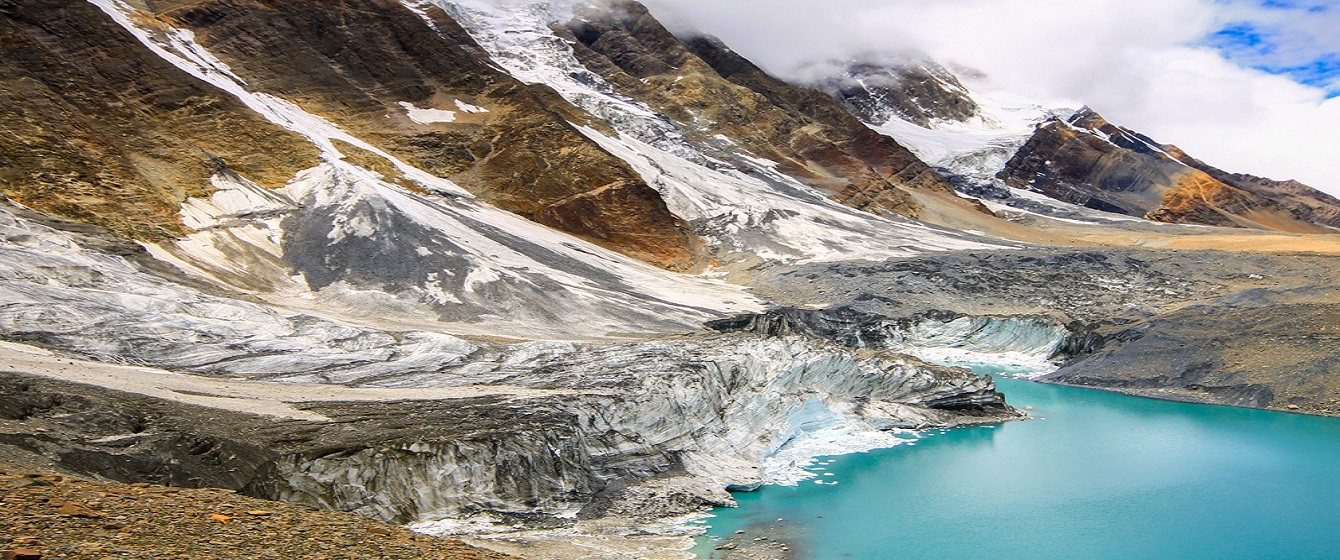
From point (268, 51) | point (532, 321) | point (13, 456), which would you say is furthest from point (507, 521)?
point (268, 51)

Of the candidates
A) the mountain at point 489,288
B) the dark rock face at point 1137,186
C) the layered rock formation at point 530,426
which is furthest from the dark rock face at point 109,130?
the dark rock face at point 1137,186

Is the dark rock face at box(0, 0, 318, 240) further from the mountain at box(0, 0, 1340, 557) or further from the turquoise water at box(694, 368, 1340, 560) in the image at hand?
the turquoise water at box(694, 368, 1340, 560)

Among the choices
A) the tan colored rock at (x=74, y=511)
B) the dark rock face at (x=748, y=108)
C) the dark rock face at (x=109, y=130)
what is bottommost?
the tan colored rock at (x=74, y=511)

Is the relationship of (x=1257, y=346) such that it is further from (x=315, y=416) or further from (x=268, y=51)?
(x=268, y=51)

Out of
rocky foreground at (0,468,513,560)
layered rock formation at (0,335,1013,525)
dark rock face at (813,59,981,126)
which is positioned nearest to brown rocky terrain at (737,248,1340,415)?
layered rock formation at (0,335,1013,525)

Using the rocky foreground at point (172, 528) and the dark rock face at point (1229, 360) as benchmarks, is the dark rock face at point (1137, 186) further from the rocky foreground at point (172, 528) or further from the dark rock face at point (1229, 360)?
the rocky foreground at point (172, 528)
